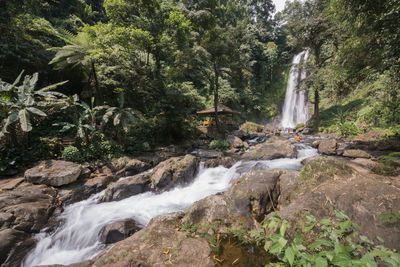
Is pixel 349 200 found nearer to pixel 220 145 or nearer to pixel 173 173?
pixel 173 173

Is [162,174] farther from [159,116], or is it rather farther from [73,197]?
[159,116]

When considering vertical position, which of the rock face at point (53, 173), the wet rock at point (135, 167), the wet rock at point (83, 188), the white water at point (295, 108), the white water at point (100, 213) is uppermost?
the white water at point (295, 108)

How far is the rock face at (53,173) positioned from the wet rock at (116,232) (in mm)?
3615

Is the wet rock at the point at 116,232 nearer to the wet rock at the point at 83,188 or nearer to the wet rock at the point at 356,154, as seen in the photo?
the wet rock at the point at 83,188

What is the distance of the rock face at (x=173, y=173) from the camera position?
22.1 ft

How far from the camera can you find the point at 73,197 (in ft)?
20.0

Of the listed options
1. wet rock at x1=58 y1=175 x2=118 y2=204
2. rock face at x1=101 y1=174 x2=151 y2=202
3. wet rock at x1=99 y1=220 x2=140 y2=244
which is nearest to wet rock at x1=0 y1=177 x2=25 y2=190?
wet rock at x1=58 y1=175 x2=118 y2=204

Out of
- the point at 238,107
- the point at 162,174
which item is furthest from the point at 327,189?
the point at 238,107

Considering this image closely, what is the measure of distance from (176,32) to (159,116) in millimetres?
6275

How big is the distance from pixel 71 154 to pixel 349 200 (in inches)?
407

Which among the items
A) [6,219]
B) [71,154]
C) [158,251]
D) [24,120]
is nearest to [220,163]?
[158,251]

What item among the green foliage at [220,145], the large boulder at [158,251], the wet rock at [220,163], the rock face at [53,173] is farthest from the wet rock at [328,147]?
the rock face at [53,173]

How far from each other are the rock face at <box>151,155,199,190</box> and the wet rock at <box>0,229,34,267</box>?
12.4 feet

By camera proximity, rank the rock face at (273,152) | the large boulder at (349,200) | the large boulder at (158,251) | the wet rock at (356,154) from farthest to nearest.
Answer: the rock face at (273,152), the wet rock at (356,154), the large boulder at (158,251), the large boulder at (349,200)
